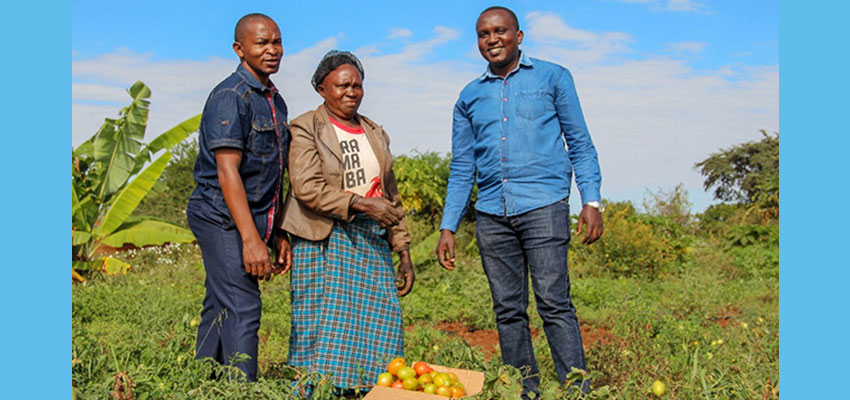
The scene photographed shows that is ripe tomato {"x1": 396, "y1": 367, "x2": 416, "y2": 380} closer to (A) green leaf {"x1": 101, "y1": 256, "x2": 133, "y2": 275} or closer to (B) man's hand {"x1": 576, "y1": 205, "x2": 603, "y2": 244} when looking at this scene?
(B) man's hand {"x1": 576, "y1": 205, "x2": 603, "y2": 244}

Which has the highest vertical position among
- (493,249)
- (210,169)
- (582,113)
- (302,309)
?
(582,113)

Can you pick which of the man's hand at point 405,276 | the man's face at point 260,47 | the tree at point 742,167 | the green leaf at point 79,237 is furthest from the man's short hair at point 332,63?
the tree at point 742,167

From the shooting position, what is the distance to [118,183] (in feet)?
32.6

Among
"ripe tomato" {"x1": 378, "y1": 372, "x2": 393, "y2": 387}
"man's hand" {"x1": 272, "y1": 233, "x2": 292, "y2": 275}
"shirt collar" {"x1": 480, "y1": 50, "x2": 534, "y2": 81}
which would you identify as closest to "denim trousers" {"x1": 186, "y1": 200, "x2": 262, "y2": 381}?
"man's hand" {"x1": 272, "y1": 233, "x2": 292, "y2": 275}

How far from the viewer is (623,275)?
9320mm

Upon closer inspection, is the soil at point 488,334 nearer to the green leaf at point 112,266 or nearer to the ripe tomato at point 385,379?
the ripe tomato at point 385,379

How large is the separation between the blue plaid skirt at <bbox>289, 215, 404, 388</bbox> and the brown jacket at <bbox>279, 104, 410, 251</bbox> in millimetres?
118

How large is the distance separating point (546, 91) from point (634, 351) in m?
2.01

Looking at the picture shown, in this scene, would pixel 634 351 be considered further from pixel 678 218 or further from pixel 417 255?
pixel 678 218

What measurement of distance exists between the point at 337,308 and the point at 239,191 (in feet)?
2.93

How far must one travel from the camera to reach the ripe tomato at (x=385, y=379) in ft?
11.9

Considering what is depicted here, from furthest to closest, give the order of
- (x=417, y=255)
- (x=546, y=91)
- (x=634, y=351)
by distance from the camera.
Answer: (x=417, y=255), (x=634, y=351), (x=546, y=91)

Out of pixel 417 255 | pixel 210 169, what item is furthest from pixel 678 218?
pixel 210 169

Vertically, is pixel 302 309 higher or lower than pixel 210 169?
lower
